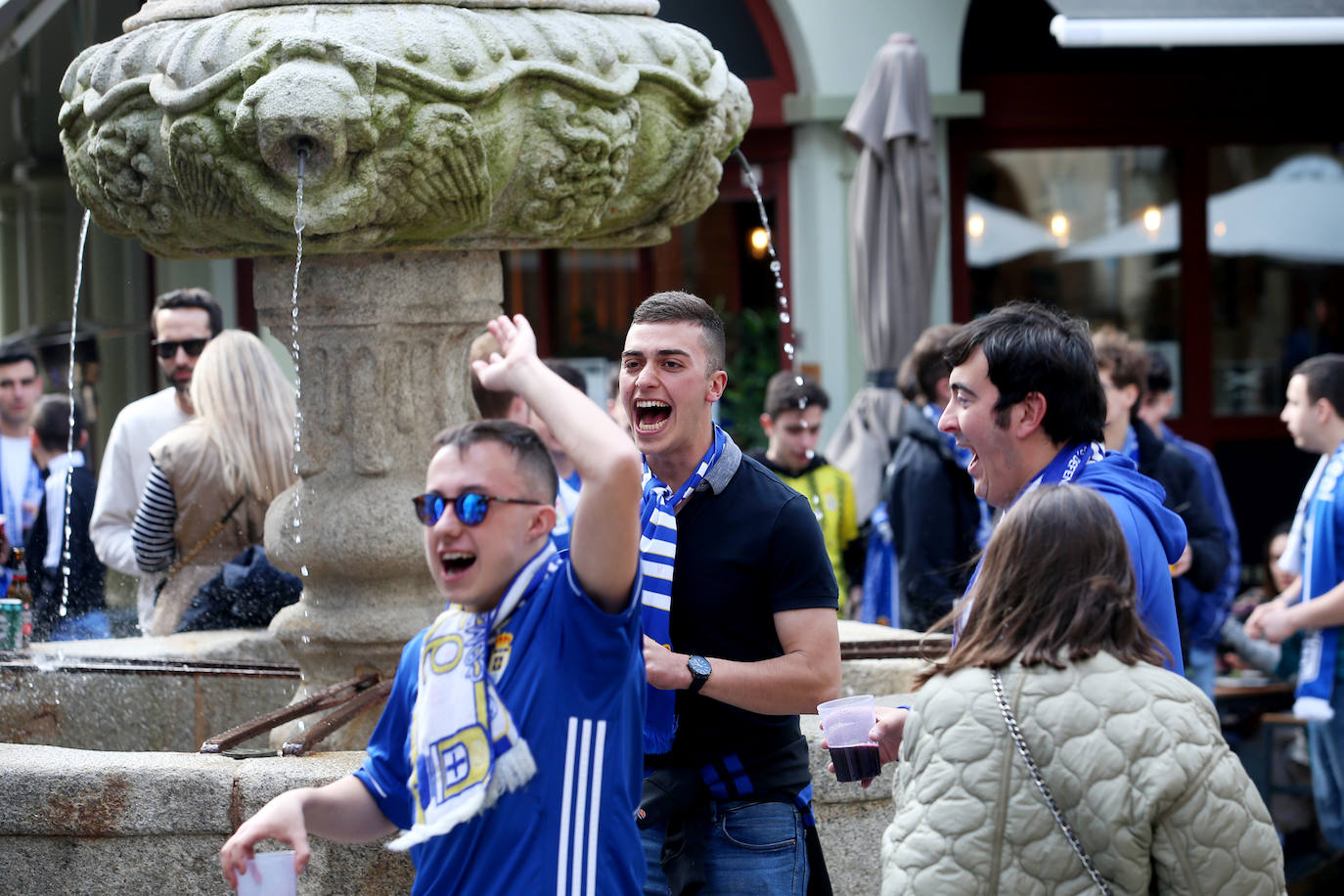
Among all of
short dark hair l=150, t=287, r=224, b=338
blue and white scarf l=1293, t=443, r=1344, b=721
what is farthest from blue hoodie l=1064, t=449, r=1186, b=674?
short dark hair l=150, t=287, r=224, b=338

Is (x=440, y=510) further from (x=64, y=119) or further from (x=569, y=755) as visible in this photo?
(x=64, y=119)

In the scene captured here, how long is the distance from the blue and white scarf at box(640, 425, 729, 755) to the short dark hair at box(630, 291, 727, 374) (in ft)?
0.77

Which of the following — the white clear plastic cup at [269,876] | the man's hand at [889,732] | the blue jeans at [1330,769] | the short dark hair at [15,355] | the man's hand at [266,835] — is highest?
the short dark hair at [15,355]

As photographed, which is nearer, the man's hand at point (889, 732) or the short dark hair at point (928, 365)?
the man's hand at point (889, 732)

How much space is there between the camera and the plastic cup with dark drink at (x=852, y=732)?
286cm

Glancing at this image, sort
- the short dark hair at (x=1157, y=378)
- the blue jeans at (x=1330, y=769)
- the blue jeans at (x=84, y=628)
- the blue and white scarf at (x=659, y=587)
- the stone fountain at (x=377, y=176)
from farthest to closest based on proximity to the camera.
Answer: the short dark hair at (x=1157, y=378) < the blue jeans at (x=84, y=628) < the blue jeans at (x=1330, y=769) < the stone fountain at (x=377, y=176) < the blue and white scarf at (x=659, y=587)

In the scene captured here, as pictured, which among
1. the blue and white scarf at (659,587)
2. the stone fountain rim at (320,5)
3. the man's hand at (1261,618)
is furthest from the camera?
the man's hand at (1261,618)

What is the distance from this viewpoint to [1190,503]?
20.4ft

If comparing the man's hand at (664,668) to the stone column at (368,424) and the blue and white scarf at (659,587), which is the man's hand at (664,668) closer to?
the blue and white scarf at (659,587)

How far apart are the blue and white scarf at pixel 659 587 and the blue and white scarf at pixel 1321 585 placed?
10.8ft

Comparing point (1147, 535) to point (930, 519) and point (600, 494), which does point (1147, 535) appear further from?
point (930, 519)

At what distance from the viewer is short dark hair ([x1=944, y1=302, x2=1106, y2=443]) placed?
2955 millimetres

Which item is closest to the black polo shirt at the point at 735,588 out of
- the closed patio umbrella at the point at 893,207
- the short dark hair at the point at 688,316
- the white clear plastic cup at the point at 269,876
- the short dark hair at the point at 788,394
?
the short dark hair at the point at 688,316

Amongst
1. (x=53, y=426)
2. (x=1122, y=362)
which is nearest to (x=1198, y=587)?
(x=1122, y=362)
